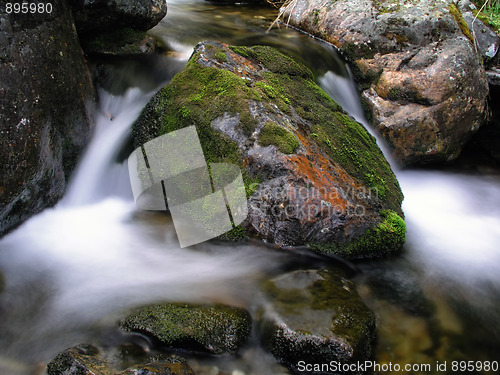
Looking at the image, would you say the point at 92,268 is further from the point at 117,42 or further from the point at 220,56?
the point at 117,42

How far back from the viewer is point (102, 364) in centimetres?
268

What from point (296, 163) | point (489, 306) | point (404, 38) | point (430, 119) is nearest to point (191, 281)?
point (296, 163)

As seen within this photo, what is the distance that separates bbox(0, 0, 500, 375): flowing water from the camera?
3.17 m

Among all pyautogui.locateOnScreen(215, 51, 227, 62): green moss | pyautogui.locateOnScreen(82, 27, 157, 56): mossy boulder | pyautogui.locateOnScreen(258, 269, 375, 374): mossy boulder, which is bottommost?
pyautogui.locateOnScreen(258, 269, 375, 374): mossy boulder

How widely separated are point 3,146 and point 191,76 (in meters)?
2.14

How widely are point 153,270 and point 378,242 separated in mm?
2318

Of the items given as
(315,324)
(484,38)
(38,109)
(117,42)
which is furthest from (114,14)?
(484,38)

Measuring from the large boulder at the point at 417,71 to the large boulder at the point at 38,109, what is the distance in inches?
177

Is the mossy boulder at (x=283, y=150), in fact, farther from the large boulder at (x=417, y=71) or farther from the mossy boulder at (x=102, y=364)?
the mossy boulder at (x=102, y=364)

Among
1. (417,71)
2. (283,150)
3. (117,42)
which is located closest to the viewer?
(283,150)

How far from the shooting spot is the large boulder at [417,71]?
612 cm

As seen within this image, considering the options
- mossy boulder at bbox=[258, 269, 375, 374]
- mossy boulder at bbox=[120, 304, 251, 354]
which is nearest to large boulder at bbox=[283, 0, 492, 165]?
mossy boulder at bbox=[258, 269, 375, 374]

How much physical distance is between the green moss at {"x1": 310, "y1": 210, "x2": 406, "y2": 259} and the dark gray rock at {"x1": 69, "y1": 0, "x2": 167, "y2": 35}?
13.9 feet

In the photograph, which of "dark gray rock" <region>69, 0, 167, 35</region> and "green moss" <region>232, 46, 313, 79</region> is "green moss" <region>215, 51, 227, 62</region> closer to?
"green moss" <region>232, 46, 313, 79</region>
